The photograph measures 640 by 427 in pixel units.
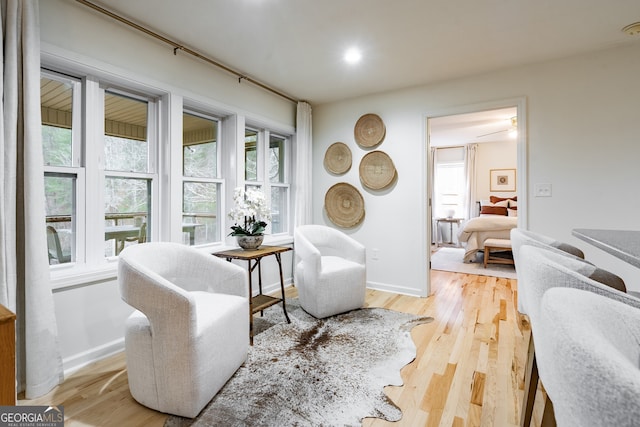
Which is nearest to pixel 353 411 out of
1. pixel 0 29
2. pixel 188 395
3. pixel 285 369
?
pixel 285 369

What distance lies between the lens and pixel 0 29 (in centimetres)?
169

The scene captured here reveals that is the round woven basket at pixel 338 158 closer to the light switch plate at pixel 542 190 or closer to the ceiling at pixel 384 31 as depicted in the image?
the ceiling at pixel 384 31

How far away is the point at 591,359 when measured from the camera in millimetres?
312

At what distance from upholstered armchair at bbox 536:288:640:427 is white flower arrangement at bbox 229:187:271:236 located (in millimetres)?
2434

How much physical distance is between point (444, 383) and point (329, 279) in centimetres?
125

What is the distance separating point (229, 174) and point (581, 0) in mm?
3103

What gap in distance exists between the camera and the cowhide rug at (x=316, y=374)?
162 centimetres

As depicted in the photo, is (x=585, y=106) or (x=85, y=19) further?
(x=585, y=106)

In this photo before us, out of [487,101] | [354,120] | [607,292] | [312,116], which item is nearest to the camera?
[607,292]

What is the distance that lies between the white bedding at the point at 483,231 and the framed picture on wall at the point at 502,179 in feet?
8.59

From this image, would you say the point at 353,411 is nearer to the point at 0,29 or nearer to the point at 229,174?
the point at 229,174

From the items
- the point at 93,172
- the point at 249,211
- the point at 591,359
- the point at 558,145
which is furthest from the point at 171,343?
the point at 558,145

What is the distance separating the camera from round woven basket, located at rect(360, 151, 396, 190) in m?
3.86

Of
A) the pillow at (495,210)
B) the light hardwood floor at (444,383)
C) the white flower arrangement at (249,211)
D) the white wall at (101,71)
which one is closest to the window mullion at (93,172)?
the white wall at (101,71)
